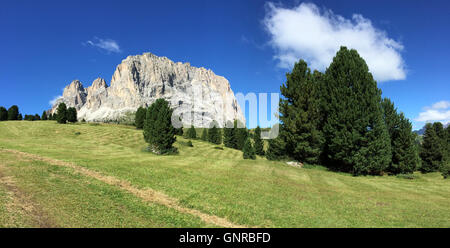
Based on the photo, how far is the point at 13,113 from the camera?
9906 centimetres

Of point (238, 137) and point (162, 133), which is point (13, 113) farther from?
point (162, 133)

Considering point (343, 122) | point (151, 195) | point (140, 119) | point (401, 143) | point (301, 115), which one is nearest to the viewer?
point (151, 195)

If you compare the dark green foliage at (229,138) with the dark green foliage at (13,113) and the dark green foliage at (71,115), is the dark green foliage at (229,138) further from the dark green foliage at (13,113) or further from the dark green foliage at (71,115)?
the dark green foliage at (13,113)

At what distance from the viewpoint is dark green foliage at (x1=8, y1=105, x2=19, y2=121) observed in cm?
9831

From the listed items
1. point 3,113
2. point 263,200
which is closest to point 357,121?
point 263,200

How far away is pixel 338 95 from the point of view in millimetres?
26750

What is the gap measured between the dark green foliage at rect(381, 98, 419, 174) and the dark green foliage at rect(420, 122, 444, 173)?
15.7m

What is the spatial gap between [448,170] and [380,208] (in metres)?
32.8

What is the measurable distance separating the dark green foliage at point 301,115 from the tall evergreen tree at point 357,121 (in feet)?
8.17

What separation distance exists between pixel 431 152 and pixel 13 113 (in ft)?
508

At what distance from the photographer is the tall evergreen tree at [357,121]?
2466cm

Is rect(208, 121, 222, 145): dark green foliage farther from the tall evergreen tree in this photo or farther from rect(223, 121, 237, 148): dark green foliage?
the tall evergreen tree
